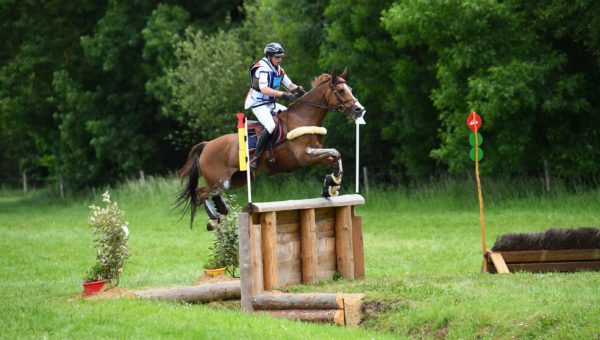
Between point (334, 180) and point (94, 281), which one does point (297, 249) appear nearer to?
point (334, 180)

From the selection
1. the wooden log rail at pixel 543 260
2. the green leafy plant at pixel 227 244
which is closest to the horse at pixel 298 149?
the green leafy plant at pixel 227 244

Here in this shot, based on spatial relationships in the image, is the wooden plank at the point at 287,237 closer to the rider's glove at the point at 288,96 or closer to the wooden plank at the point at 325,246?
the wooden plank at the point at 325,246

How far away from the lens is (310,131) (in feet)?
49.3

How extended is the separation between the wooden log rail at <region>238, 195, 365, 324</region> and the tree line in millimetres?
13637

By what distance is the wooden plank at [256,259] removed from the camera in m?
13.5

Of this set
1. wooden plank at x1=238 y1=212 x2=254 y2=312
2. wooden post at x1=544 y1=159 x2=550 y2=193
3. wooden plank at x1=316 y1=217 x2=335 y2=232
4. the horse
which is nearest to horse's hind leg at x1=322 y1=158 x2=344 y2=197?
the horse

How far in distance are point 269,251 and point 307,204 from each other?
0.84 meters

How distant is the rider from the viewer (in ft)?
48.8

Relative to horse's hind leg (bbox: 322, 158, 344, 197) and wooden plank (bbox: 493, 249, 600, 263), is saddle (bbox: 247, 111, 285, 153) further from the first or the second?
wooden plank (bbox: 493, 249, 600, 263)

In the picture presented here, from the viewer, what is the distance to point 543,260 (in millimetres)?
14102

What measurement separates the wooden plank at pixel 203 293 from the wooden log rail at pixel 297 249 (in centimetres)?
74

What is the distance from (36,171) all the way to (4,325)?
6017cm

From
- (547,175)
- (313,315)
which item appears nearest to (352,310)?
(313,315)


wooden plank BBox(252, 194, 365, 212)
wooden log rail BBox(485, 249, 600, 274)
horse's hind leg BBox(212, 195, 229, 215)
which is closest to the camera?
wooden plank BBox(252, 194, 365, 212)
